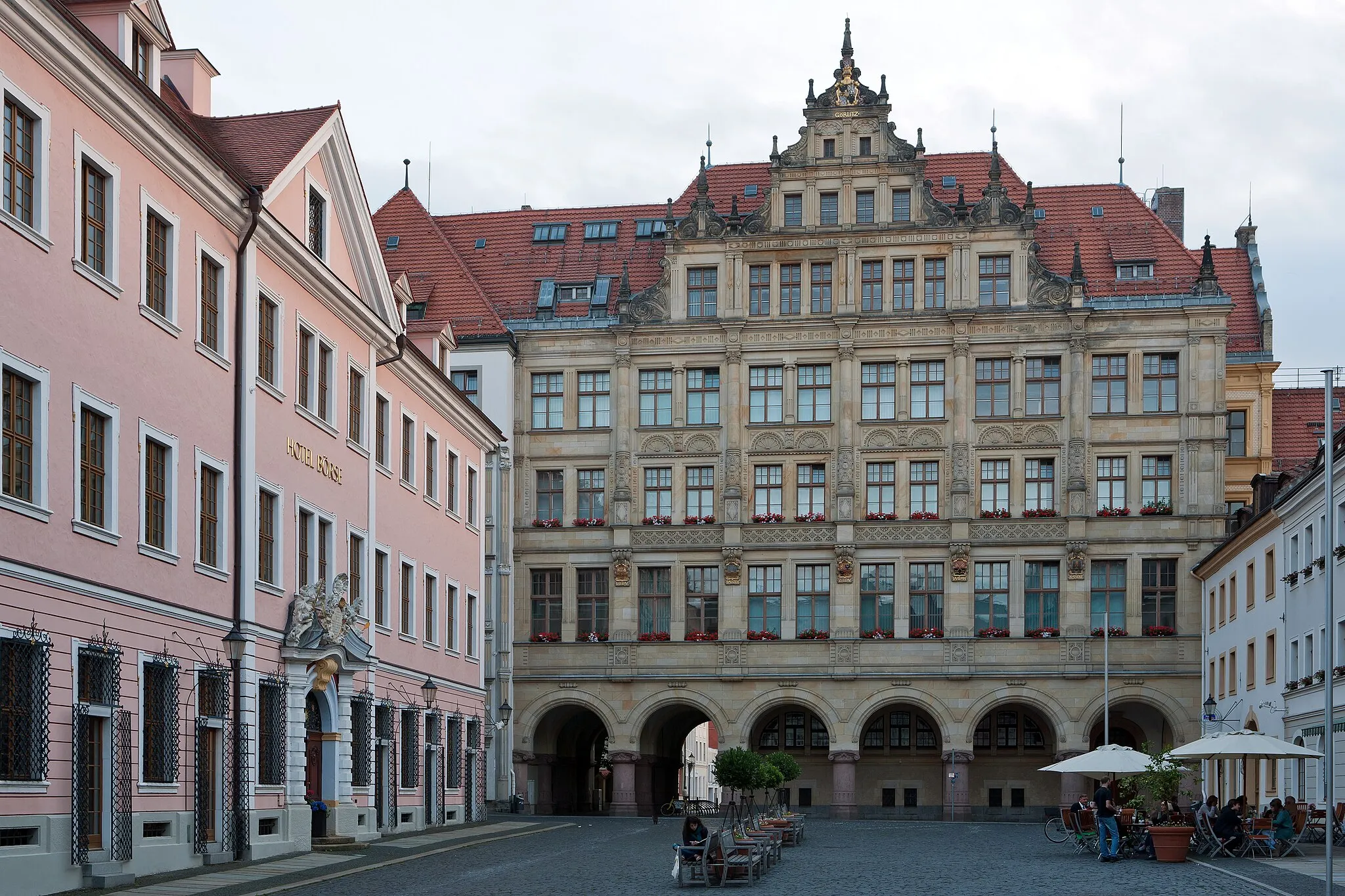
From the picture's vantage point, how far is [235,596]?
3048cm

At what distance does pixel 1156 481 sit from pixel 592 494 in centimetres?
1784

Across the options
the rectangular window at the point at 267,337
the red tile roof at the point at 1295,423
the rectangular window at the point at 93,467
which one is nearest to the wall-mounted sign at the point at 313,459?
the rectangular window at the point at 267,337

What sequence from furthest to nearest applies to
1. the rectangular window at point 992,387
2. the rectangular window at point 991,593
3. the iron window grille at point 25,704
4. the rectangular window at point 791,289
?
the rectangular window at point 791,289
the rectangular window at point 992,387
the rectangular window at point 991,593
the iron window grille at point 25,704

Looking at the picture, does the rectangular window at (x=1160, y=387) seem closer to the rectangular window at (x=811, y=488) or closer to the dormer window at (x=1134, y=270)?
the dormer window at (x=1134, y=270)

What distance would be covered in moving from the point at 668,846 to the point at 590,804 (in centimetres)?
3244

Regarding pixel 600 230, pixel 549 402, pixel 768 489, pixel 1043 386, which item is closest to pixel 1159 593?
pixel 1043 386

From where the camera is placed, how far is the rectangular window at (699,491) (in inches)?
2437

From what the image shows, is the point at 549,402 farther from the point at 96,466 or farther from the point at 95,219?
the point at 96,466

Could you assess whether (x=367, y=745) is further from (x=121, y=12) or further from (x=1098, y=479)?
(x=1098, y=479)

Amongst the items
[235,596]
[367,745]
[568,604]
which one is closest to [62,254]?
[235,596]

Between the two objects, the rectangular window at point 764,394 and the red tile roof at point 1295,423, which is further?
the red tile roof at point 1295,423

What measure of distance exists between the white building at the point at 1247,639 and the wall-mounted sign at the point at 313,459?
2353 centimetres

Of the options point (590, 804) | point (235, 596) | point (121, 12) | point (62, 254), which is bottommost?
point (590, 804)

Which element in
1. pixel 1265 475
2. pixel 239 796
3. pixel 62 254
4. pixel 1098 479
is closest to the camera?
pixel 62 254
